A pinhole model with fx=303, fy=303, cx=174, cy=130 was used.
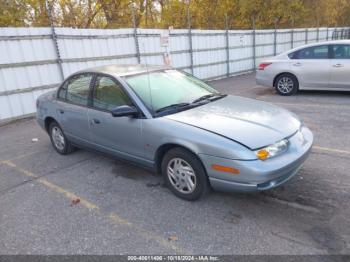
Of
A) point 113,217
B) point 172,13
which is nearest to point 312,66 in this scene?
point 113,217

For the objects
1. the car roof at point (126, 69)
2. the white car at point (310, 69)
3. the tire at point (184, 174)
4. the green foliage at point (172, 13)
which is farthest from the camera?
the green foliage at point (172, 13)

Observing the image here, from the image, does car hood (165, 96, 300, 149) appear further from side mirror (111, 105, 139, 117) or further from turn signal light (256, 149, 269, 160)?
side mirror (111, 105, 139, 117)

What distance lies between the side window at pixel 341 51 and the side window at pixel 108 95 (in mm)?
6617

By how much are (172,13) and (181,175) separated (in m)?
20.8

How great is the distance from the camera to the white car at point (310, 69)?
7.98 meters

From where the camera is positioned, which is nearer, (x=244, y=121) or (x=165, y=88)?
(x=244, y=121)

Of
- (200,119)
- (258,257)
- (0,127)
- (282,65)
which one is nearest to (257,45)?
(282,65)

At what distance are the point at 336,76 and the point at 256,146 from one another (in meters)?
6.37

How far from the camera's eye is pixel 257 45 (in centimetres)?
1673

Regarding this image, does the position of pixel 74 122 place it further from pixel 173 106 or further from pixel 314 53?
pixel 314 53

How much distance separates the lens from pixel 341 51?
7.98m

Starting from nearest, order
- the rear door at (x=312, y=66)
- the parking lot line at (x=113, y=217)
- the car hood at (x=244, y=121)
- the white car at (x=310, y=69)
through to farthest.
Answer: the parking lot line at (x=113, y=217) → the car hood at (x=244, y=121) → the white car at (x=310, y=69) → the rear door at (x=312, y=66)

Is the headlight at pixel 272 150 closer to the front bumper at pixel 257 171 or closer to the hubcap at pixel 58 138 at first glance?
the front bumper at pixel 257 171

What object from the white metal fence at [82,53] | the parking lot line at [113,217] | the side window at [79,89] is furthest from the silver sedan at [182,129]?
the white metal fence at [82,53]
